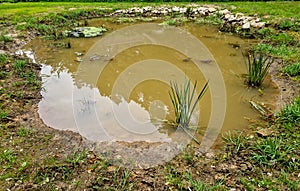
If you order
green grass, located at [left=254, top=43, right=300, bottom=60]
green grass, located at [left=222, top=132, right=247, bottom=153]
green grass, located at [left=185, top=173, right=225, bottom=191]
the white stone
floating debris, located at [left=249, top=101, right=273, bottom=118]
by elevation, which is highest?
the white stone

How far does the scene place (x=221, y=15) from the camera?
38.2ft

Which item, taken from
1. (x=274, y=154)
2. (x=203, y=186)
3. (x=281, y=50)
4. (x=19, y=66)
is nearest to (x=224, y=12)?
(x=281, y=50)

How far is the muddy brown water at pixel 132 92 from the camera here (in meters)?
4.02

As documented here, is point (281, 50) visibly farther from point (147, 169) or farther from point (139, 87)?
point (147, 169)

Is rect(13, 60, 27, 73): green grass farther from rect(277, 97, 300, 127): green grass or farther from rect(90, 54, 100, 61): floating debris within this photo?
rect(277, 97, 300, 127): green grass

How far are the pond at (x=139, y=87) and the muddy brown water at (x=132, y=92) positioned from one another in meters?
0.02

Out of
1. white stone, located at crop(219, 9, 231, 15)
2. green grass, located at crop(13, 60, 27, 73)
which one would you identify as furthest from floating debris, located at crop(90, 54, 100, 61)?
white stone, located at crop(219, 9, 231, 15)

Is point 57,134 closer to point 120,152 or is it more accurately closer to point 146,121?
point 120,152

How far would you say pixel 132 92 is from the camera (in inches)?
203

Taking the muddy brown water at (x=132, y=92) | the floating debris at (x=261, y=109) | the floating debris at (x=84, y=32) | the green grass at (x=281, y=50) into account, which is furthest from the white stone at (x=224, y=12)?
the floating debris at (x=261, y=109)

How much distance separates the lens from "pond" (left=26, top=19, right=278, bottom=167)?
13.1ft

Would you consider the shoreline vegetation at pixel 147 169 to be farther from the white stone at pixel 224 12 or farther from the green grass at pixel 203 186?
the white stone at pixel 224 12

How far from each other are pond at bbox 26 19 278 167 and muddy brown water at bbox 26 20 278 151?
15 millimetres

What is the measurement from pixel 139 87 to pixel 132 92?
24 centimetres
